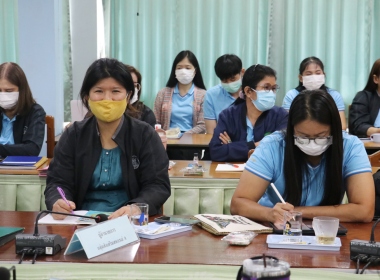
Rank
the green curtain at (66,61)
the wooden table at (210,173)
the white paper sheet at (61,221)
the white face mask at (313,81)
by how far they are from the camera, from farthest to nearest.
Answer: the green curtain at (66,61), the white face mask at (313,81), the wooden table at (210,173), the white paper sheet at (61,221)

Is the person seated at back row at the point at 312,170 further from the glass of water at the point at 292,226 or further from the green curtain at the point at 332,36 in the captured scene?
the green curtain at the point at 332,36

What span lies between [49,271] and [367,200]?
124 cm

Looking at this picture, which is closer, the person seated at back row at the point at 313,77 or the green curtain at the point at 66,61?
the person seated at back row at the point at 313,77

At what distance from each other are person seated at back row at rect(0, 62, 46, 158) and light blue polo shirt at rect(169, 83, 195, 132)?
1.72m

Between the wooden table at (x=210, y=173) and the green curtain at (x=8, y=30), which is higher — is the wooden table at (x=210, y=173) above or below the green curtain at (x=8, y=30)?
below

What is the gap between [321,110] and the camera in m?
1.73

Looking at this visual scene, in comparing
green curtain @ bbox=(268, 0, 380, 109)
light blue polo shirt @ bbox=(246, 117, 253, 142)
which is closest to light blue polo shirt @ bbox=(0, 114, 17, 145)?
light blue polo shirt @ bbox=(246, 117, 253, 142)

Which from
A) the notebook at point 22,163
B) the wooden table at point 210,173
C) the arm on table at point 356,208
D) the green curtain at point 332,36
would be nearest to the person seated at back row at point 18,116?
the notebook at point 22,163

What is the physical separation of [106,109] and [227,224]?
0.76m

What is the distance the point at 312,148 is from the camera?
1.79 m

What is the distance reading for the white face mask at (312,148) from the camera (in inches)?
70.1

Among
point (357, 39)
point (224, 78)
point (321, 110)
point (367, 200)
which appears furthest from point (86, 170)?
point (357, 39)

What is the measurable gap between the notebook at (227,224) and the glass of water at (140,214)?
21 centimetres

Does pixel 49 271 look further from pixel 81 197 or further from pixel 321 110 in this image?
pixel 321 110
